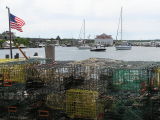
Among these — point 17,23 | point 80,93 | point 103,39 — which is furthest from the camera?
point 103,39

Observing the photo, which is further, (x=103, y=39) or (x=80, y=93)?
(x=103, y=39)

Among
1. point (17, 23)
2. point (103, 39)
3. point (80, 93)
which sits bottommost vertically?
point (80, 93)

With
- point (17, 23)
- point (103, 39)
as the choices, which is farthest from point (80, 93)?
point (103, 39)

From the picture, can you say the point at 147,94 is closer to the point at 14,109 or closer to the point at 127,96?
the point at 127,96

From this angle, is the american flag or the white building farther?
the white building

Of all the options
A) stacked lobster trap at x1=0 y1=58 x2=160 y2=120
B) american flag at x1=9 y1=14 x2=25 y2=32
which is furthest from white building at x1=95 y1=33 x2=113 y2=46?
stacked lobster trap at x1=0 y1=58 x2=160 y2=120

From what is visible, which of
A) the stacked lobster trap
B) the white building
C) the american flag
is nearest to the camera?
the stacked lobster trap

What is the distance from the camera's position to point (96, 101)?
938 centimetres

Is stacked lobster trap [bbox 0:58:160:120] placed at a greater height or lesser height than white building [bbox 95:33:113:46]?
lesser

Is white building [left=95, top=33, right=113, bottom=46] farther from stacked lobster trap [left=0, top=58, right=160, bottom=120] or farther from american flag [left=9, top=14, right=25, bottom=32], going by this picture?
stacked lobster trap [left=0, top=58, right=160, bottom=120]

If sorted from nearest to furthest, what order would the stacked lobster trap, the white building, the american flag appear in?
the stacked lobster trap < the american flag < the white building

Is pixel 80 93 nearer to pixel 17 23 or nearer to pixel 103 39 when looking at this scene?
pixel 17 23

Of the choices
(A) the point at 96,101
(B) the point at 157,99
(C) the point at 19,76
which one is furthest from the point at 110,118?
(C) the point at 19,76

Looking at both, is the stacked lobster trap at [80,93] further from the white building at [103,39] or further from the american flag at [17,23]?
the white building at [103,39]
